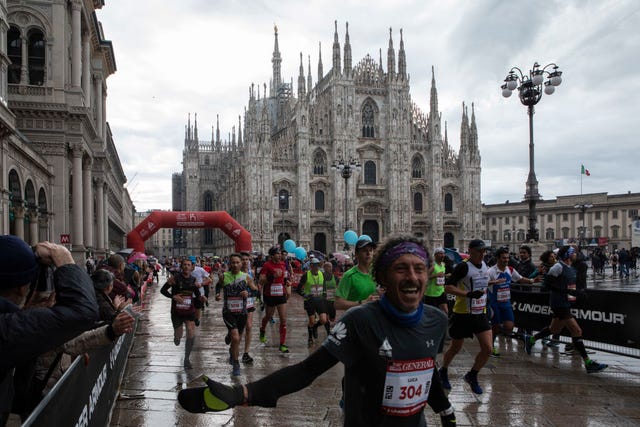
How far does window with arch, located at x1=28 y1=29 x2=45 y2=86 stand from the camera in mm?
24125

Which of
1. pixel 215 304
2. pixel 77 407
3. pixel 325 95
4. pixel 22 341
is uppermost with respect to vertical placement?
pixel 325 95

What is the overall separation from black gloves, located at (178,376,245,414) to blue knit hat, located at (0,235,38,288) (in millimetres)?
916

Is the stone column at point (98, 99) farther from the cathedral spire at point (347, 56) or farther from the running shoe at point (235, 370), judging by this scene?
the running shoe at point (235, 370)

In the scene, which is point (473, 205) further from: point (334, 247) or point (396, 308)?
point (396, 308)

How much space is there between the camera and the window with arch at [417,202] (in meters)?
56.4

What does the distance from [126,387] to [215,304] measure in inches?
437

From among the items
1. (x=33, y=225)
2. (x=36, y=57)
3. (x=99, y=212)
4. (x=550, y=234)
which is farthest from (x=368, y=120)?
(x=33, y=225)

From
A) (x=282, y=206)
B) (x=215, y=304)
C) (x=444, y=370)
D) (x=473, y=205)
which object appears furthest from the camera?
(x=473, y=205)

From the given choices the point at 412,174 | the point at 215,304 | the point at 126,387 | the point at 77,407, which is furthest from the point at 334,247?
the point at 77,407

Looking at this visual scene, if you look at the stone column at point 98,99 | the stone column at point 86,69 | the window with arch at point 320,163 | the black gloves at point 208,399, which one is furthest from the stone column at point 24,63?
the window with arch at point 320,163

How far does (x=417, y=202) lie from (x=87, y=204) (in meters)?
36.6

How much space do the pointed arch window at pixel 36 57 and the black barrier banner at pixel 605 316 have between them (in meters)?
22.6

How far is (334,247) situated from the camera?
52125 mm

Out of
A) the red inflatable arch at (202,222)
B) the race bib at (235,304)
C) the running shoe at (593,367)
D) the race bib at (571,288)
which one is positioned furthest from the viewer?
the red inflatable arch at (202,222)
